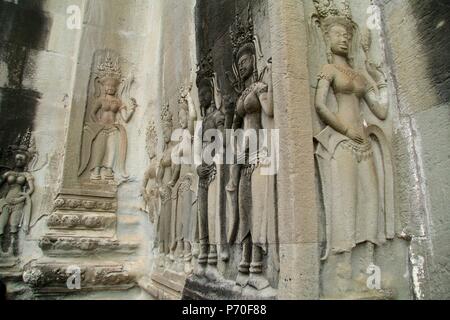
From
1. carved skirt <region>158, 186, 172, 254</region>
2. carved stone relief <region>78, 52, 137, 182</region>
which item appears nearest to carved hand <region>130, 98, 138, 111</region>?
carved stone relief <region>78, 52, 137, 182</region>

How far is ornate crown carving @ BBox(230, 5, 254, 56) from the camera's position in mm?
2861

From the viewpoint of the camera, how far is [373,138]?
98.6 inches

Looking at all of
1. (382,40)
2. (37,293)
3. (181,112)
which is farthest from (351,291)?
(37,293)

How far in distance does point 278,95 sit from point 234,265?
1.34 metres

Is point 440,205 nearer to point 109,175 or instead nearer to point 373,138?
point 373,138

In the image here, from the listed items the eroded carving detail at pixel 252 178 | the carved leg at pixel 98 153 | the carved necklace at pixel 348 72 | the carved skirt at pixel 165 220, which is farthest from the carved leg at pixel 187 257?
the carved necklace at pixel 348 72

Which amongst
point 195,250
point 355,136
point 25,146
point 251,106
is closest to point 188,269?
point 195,250

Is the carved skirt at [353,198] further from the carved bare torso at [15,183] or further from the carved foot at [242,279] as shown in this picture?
the carved bare torso at [15,183]

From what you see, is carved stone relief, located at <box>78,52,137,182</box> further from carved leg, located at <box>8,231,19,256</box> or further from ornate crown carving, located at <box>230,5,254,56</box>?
ornate crown carving, located at <box>230,5,254,56</box>

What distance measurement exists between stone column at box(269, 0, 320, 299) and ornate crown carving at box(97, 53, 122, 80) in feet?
12.3

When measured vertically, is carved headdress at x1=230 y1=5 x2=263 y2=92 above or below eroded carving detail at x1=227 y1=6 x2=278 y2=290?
above

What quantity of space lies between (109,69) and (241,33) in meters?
3.34

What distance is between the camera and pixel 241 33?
116 inches

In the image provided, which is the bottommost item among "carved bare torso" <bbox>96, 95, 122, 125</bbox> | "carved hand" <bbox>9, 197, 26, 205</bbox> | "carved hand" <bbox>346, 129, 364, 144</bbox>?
"carved hand" <bbox>9, 197, 26, 205</bbox>
